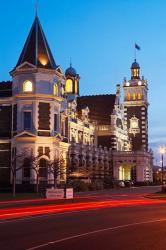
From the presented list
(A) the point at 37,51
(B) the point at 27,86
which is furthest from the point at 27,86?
(A) the point at 37,51

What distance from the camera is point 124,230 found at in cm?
1939

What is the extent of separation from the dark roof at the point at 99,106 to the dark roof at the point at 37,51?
126ft

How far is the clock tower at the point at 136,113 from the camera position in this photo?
394ft

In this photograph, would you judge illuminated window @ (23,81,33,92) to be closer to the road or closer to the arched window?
the arched window

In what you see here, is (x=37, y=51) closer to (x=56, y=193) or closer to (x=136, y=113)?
(x=56, y=193)

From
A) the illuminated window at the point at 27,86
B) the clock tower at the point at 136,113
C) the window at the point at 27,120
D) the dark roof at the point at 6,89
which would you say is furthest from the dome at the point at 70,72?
the window at the point at 27,120

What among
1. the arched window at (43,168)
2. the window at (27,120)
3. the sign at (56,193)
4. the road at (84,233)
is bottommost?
the road at (84,233)

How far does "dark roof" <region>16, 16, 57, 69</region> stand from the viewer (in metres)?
65.2

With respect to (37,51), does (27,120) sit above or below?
below

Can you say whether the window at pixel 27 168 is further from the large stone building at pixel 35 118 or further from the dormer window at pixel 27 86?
the dormer window at pixel 27 86

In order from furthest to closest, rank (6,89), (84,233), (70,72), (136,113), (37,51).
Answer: (136,113), (70,72), (6,89), (37,51), (84,233)

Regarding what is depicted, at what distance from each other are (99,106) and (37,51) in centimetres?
4204

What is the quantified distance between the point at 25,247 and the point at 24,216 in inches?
436

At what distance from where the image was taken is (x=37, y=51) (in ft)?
217
